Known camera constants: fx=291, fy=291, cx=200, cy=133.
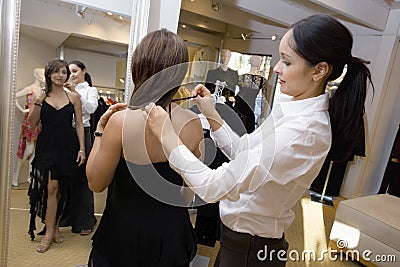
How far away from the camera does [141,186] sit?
3.09 feet

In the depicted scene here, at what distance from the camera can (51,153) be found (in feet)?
4.81

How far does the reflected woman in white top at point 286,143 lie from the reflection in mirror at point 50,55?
2.68ft

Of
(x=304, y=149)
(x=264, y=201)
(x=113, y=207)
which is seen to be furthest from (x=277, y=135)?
(x=113, y=207)

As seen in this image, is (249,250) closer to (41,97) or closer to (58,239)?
(41,97)

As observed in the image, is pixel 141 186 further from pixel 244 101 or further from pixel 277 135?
pixel 244 101

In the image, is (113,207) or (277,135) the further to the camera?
(113,207)

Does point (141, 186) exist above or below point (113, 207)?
above

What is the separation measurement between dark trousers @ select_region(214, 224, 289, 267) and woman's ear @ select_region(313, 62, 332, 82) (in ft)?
1.64

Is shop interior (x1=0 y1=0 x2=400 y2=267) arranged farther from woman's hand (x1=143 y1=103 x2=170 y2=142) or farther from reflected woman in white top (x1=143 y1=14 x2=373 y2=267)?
woman's hand (x1=143 y1=103 x2=170 y2=142)

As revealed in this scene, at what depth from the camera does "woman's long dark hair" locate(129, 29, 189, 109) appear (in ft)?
2.68

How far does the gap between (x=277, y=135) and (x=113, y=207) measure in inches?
24.2

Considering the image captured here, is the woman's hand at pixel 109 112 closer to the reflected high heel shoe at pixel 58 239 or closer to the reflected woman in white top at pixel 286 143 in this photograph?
the reflected woman in white top at pixel 286 143

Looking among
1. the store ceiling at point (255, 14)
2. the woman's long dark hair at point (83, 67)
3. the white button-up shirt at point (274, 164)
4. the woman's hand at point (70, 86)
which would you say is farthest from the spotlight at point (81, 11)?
the store ceiling at point (255, 14)

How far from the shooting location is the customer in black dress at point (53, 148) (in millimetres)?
1358
